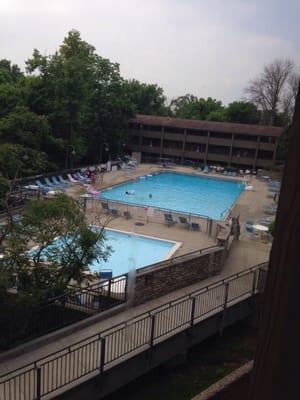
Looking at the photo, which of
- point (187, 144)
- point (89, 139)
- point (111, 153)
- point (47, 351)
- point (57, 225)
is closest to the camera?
point (47, 351)

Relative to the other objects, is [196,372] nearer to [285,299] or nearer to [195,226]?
[285,299]

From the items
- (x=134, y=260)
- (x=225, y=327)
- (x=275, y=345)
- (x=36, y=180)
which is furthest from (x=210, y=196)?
(x=275, y=345)

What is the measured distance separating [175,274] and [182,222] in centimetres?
805

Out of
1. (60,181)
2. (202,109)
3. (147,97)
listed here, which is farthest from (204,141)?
(60,181)

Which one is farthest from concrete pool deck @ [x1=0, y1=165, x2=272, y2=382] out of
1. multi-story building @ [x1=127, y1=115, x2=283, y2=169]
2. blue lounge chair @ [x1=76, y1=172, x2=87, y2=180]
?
multi-story building @ [x1=127, y1=115, x2=283, y2=169]

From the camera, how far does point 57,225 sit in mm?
10031

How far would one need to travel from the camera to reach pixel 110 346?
850 cm

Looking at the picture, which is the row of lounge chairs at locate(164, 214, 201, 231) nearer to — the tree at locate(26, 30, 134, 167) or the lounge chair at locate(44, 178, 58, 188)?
the lounge chair at locate(44, 178, 58, 188)

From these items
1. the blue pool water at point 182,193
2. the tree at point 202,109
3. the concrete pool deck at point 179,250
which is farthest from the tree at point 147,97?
the concrete pool deck at point 179,250

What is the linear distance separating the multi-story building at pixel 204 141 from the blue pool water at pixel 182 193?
6.58 m

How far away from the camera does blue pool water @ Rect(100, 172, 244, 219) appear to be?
26797 millimetres

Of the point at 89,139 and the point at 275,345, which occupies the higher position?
the point at 275,345

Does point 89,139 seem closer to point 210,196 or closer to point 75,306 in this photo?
point 210,196

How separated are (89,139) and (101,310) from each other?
1154 inches
